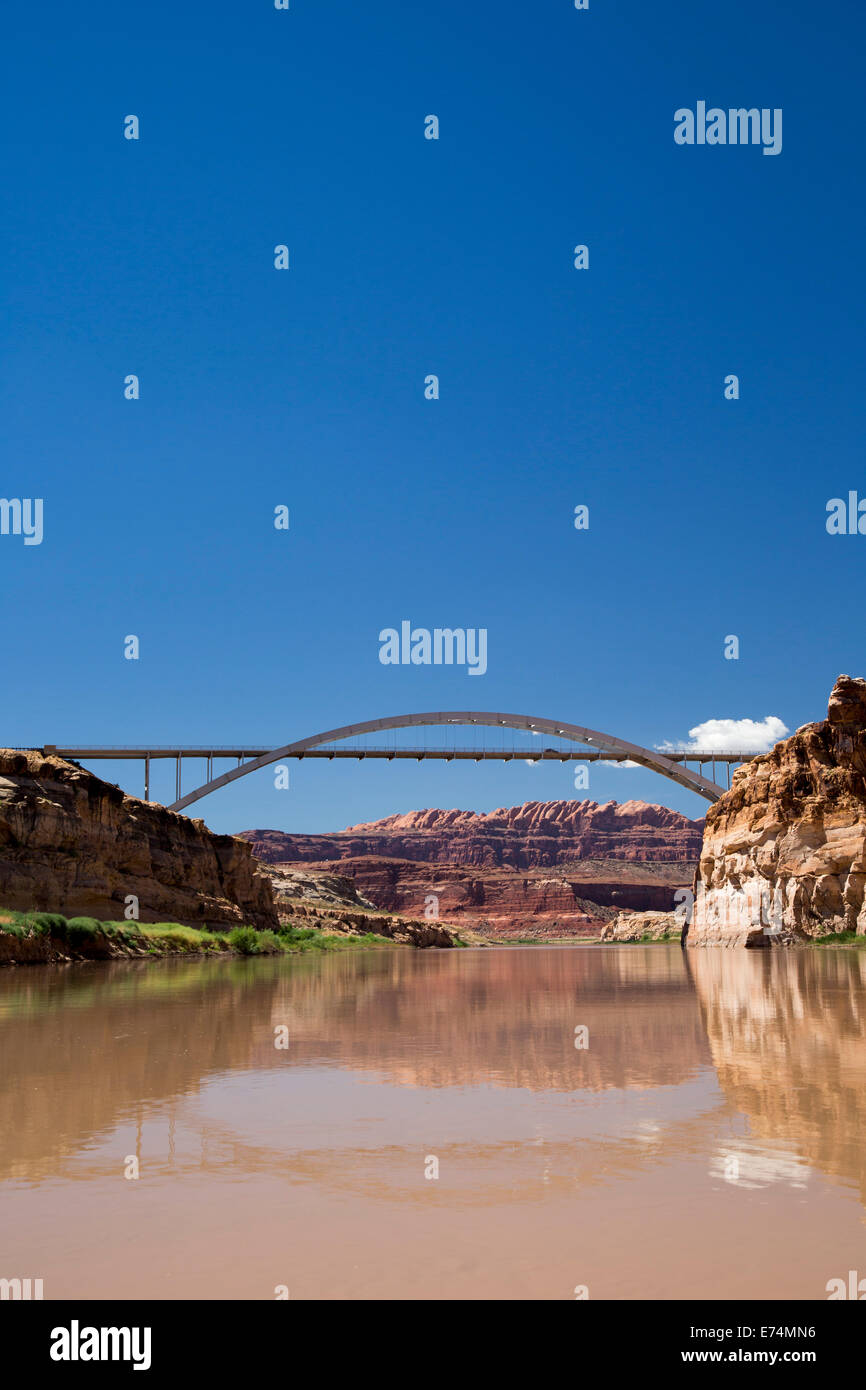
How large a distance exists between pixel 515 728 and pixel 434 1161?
87.3 m

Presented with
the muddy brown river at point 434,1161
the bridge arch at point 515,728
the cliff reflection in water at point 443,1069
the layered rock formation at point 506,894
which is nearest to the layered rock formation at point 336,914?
the bridge arch at point 515,728

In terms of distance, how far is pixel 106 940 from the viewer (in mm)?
33000

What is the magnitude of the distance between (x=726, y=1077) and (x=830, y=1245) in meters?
4.21

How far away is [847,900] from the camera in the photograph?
41.4 meters

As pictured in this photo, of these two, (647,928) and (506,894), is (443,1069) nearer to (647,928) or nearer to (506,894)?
(647,928)

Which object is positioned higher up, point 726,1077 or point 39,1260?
point 39,1260

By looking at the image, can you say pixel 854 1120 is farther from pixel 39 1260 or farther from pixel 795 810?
pixel 795 810

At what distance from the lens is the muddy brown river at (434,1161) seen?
11.5 feet

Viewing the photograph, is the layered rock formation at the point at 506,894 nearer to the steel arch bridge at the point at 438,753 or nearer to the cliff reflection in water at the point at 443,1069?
the steel arch bridge at the point at 438,753

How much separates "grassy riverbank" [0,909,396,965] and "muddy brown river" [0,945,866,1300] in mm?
17665

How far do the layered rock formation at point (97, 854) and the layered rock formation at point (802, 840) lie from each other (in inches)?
964

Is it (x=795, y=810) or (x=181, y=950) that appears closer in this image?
(x=181, y=950)
